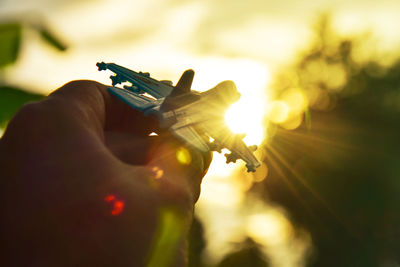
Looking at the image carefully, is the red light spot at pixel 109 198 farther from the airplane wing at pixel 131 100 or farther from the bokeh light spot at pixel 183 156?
the airplane wing at pixel 131 100

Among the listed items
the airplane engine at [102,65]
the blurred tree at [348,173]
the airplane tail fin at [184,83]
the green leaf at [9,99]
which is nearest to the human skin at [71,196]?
the airplane tail fin at [184,83]

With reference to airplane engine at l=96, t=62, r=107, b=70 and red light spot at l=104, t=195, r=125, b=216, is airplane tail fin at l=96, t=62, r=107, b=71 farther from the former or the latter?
red light spot at l=104, t=195, r=125, b=216

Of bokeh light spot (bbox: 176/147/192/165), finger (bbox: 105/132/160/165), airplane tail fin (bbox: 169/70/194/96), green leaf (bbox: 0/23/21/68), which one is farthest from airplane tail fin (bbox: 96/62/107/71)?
green leaf (bbox: 0/23/21/68)

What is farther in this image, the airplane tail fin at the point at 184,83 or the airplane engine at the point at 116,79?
the airplane engine at the point at 116,79

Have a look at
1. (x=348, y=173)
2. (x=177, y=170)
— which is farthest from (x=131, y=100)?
(x=348, y=173)

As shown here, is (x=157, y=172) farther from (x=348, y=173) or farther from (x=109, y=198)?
(x=348, y=173)

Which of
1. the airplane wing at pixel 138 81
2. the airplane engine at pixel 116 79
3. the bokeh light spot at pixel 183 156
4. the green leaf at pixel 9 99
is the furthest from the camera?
the airplane engine at pixel 116 79

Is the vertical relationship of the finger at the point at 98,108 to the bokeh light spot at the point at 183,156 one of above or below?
above
